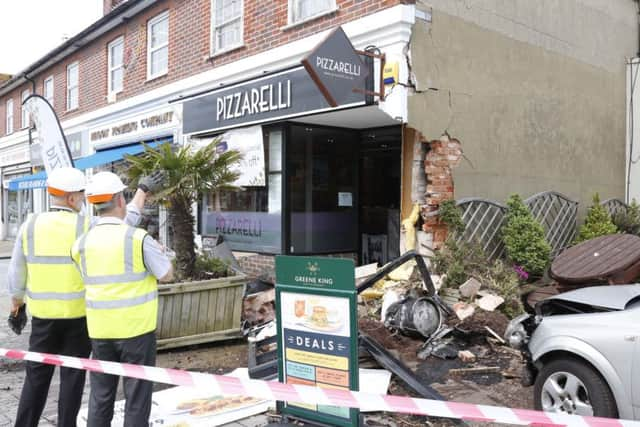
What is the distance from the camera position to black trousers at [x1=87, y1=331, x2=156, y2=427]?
11.2 ft

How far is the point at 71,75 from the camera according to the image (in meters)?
17.4

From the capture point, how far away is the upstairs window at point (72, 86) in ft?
56.0

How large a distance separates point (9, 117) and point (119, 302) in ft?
76.1

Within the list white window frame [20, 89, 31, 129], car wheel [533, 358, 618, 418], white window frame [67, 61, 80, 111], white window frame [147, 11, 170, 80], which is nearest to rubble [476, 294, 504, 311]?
car wheel [533, 358, 618, 418]

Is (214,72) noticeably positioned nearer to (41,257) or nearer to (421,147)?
(421,147)

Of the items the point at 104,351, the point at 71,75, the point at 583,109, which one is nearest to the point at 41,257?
the point at 104,351

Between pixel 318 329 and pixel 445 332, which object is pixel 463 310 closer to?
pixel 445 332

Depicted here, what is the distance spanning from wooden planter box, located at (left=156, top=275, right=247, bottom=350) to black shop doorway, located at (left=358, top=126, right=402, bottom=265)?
14.0 ft

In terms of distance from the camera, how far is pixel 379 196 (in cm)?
1092

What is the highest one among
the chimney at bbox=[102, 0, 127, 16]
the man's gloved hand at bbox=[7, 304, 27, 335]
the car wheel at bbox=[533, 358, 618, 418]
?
the chimney at bbox=[102, 0, 127, 16]

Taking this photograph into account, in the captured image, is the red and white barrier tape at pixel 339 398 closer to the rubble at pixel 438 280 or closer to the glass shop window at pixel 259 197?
the rubble at pixel 438 280

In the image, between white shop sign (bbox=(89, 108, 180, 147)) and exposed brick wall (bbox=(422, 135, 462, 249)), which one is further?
white shop sign (bbox=(89, 108, 180, 147))

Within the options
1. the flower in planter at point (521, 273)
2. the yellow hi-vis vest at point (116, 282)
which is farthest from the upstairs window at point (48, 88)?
the yellow hi-vis vest at point (116, 282)

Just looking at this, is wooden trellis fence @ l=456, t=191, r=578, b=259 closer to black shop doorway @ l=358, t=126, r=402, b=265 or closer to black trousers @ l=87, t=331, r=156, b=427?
black shop doorway @ l=358, t=126, r=402, b=265
